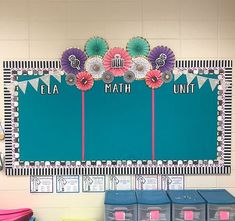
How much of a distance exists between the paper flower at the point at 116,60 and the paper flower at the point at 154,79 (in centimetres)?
17

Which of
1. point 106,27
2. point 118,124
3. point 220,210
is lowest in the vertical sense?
point 220,210

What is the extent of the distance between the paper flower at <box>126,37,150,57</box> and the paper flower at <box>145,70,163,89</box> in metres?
0.16

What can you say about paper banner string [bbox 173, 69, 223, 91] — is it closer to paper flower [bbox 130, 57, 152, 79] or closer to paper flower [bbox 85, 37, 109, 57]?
paper flower [bbox 130, 57, 152, 79]

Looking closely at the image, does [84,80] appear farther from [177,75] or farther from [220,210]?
[220,210]

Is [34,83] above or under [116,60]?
under

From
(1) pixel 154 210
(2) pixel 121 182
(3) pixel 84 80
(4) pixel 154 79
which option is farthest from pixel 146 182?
(3) pixel 84 80

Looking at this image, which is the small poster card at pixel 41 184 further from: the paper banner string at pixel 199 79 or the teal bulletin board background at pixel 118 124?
the paper banner string at pixel 199 79

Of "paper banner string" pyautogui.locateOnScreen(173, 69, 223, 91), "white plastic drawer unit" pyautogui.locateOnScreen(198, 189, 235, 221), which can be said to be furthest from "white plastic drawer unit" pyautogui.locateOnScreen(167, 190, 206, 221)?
"paper banner string" pyautogui.locateOnScreen(173, 69, 223, 91)

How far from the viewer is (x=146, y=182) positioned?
274cm

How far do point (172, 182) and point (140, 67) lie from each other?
93 centimetres

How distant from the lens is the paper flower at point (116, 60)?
106 inches

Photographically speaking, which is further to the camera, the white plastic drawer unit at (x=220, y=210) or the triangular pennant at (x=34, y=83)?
the triangular pennant at (x=34, y=83)

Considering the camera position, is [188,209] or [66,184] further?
[66,184]

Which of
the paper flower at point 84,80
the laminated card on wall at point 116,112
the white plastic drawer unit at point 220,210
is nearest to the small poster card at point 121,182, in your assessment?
the laminated card on wall at point 116,112
